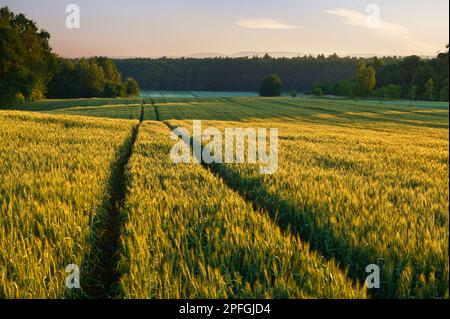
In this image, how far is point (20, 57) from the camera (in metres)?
50.7

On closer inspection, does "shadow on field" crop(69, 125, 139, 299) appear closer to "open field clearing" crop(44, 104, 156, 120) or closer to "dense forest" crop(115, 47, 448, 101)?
"open field clearing" crop(44, 104, 156, 120)

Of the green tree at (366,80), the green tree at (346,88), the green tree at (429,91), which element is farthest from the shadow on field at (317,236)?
the green tree at (346,88)

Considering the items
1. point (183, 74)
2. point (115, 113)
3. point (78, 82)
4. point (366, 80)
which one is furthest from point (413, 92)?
point (183, 74)

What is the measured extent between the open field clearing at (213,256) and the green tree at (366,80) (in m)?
117

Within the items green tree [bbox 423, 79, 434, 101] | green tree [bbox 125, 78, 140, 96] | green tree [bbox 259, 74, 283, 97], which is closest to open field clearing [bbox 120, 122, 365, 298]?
green tree [bbox 423, 79, 434, 101]

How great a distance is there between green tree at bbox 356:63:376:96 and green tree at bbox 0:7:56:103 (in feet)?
285

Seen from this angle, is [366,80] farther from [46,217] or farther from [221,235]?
[46,217]

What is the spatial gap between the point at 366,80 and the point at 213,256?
119037 mm

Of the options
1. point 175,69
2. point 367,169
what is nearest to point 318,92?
point 175,69

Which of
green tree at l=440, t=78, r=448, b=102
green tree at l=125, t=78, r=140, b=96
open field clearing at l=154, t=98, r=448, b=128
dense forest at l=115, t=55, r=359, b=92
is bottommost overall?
open field clearing at l=154, t=98, r=448, b=128

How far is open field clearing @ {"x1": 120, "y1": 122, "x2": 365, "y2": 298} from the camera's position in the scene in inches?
129
